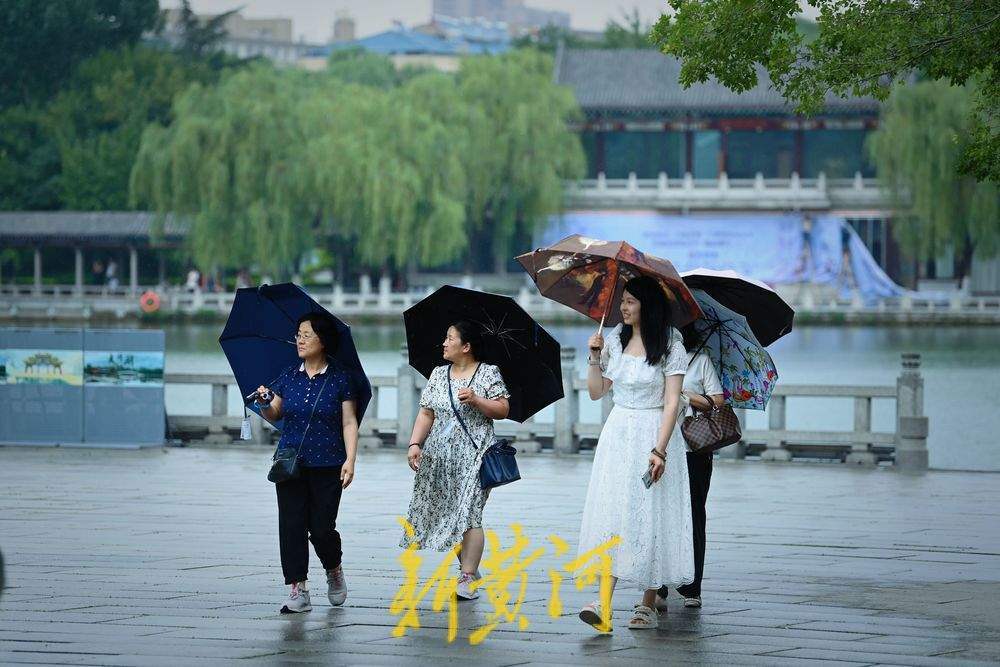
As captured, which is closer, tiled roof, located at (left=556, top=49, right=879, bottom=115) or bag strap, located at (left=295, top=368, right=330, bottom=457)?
bag strap, located at (left=295, top=368, right=330, bottom=457)

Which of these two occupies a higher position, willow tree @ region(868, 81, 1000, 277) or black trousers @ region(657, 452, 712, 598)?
willow tree @ region(868, 81, 1000, 277)

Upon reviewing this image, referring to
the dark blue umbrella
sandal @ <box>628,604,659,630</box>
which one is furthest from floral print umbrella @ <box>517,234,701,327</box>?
sandal @ <box>628,604,659,630</box>

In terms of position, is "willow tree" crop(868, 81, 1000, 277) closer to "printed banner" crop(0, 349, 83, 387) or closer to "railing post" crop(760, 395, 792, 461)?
"railing post" crop(760, 395, 792, 461)

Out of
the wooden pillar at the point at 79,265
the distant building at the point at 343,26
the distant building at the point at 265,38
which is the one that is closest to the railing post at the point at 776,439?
the wooden pillar at the point at 79,265

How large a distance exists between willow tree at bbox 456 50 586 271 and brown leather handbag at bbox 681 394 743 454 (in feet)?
127

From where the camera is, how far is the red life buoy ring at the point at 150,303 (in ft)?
149

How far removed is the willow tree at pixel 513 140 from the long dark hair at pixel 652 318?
39.1 m

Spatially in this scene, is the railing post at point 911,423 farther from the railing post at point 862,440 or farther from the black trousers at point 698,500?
the black trousers at point 698,500

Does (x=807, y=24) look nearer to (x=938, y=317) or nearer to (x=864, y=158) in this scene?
(x=864, y=158)

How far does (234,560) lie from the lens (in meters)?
7.74

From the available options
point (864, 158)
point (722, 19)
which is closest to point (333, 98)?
point (864, 158)

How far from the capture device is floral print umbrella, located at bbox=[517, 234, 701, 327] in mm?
6500

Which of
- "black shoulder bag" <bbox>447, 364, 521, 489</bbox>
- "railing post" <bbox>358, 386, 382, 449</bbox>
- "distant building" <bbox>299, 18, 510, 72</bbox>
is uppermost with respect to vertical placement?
"distant building" <bbox>299, 18, 510, 72</bbox>

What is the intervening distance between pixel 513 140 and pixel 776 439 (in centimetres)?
3350
